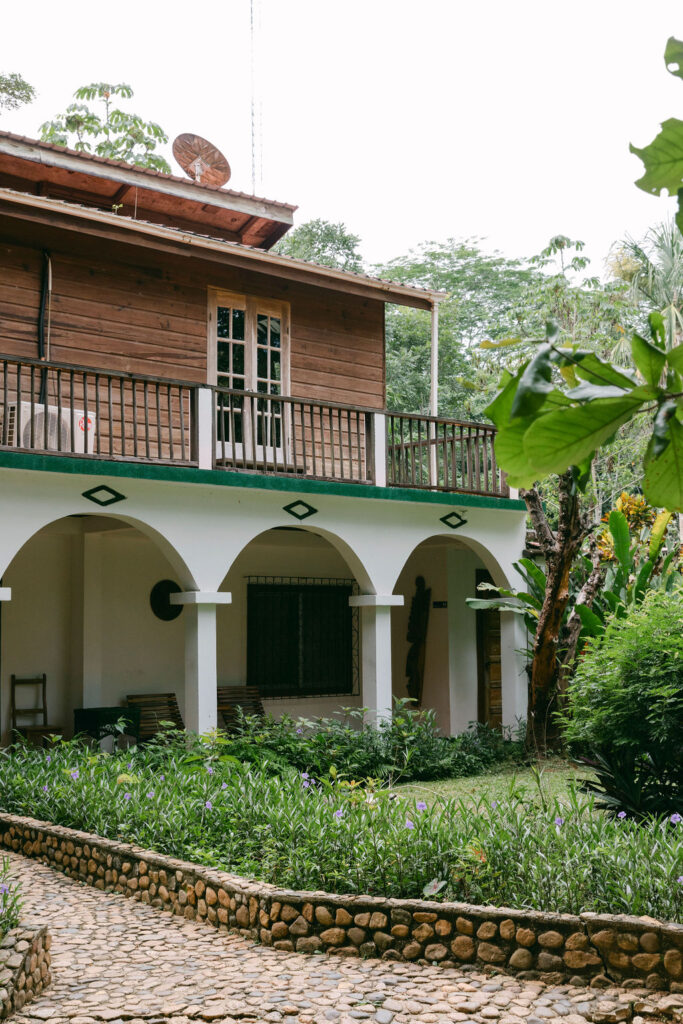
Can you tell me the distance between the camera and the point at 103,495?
33.2ft

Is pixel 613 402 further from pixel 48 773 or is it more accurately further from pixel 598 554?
pixel 598 554

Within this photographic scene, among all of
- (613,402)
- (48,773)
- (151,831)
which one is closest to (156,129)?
(48,773)

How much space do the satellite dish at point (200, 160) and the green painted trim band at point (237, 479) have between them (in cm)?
581

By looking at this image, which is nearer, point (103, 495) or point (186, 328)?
point (103, 495)

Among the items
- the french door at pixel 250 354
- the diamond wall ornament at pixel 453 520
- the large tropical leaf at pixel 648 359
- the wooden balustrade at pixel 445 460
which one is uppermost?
the french door at pixel 250 354

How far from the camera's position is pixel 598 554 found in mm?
11500

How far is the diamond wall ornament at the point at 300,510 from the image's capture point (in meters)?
11.4

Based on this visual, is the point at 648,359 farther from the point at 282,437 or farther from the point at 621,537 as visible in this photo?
the point at 621,537

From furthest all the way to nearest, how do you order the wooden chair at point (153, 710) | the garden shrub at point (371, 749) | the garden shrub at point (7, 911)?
the wooden chair at point (153, 710) → the garden shrub at point (371, 749) → the garden shrub at point (7, 911)

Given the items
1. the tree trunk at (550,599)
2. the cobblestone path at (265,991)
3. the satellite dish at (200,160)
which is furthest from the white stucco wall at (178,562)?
the satellite dish at (200,160)

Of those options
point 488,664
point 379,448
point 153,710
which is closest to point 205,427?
point 379,448

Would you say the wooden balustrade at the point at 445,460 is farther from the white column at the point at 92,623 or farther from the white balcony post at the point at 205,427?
the white column at the point at 92,623

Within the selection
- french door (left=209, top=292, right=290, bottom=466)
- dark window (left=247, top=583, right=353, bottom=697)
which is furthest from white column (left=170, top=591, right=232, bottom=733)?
dark window (left=247, top=583, right=353, bottom=697)

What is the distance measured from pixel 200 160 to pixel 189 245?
3.78 meters
